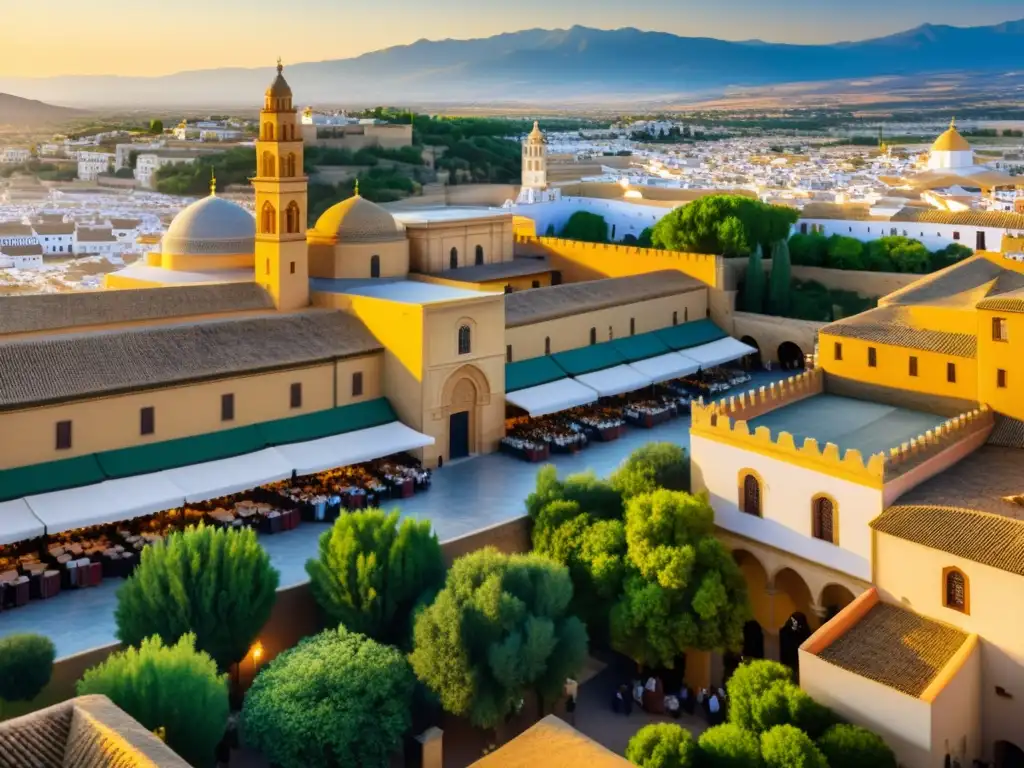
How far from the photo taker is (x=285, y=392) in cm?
2544

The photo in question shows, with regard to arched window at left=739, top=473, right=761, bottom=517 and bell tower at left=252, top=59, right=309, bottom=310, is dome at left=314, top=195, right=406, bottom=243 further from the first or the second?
arched window at left=739, top=473, right=761, bottom=517

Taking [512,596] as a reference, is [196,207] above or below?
above

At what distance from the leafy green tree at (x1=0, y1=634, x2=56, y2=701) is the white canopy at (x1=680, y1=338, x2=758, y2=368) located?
76.1 feet

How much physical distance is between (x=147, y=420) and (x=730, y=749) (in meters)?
14.0

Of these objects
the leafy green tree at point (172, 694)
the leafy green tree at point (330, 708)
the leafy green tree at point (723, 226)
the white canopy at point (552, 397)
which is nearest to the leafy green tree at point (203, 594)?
the leafy green tree at point (330, 708)

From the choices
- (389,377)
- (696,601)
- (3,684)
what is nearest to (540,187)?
(389,377)

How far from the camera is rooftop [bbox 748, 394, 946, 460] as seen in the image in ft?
70.0

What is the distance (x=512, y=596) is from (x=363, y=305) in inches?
492

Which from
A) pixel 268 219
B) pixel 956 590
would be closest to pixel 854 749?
pixel 956 590

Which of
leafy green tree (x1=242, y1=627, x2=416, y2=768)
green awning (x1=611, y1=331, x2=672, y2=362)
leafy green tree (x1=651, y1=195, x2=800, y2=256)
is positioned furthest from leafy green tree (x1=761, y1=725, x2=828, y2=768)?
leafy green tree (x1=651, y1=195, x2=800, y2=256)

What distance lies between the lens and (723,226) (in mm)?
Answer: 43188

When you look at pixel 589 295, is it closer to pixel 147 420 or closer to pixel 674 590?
pixel 147 420

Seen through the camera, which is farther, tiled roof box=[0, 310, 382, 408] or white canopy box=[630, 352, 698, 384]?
white canopy box=[630, 352, 698, 384]

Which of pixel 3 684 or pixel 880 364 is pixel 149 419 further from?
pixel 880 364
